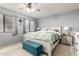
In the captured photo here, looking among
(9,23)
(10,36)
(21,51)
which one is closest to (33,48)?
(21,51)

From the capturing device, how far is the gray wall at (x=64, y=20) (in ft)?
2.87

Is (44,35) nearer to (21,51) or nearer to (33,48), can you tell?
(33,48)

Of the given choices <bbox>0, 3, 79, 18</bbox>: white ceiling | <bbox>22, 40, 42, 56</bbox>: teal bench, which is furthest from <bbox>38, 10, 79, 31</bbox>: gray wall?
<bbox>22, 40, 42, 56</bbox>: teal bench

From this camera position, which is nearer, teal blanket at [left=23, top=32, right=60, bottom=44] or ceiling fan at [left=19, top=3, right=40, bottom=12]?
ceiling fan at [left=19, top=3, right=40, bottom=12]

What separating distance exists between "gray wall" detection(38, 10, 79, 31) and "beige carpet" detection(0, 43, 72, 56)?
0.35 meters

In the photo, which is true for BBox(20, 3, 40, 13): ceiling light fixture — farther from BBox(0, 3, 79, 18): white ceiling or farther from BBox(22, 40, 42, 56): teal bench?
BBox(22, 40, 42, 56): teal bench

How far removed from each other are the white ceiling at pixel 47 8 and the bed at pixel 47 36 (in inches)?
9.2

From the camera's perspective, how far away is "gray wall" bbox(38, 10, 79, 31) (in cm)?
87

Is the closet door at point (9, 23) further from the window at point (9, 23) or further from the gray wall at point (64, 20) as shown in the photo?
the gray wall at point (64, 20)

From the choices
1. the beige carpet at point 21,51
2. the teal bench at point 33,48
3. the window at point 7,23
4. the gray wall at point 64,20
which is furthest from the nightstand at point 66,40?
the window at point 7,23

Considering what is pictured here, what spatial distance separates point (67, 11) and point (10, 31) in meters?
0.87

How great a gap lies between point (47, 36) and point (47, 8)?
1.44 ft

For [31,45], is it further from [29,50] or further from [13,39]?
[13,39]

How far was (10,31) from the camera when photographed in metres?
0.87
